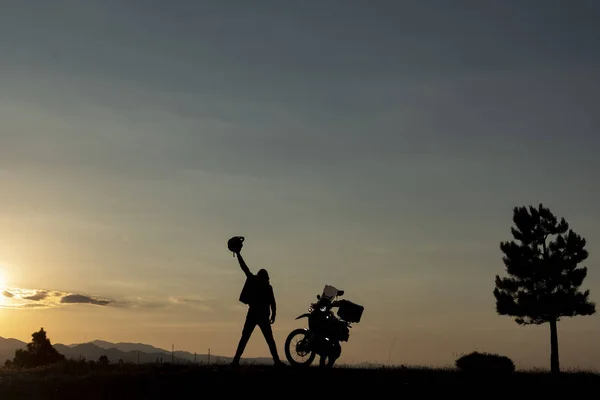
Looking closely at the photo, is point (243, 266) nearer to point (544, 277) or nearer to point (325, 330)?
point (325, 330)

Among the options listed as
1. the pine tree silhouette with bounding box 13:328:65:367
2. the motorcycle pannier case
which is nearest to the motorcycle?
the motorcycle pannier case

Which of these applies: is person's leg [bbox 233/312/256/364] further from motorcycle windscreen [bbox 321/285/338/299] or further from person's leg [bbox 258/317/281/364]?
motorcycle windscreen [bbox 321/285/338/299]

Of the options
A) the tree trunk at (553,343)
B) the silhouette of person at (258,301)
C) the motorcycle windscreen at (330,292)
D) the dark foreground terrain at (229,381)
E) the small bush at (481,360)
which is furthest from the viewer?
the tree trunk at (553,343)

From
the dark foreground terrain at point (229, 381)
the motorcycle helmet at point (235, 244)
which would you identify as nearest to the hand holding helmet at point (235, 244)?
the motorcycle helmet at point (235, 244)

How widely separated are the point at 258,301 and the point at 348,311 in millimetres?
2889

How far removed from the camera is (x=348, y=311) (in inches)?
882

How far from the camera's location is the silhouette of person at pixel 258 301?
21375mm

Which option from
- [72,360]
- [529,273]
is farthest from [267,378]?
[529,273]

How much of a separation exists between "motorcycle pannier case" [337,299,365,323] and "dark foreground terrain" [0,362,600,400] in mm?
1544

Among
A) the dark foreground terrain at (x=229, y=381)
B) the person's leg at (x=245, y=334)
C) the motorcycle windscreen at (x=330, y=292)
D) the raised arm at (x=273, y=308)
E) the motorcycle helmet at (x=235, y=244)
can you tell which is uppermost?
the motorcycle helmet at (x=235, y=244)

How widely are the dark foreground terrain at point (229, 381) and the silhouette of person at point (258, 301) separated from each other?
1197 millimetres

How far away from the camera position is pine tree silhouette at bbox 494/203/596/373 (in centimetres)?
4750

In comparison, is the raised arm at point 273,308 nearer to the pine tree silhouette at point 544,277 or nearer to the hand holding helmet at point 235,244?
the hand holding helmet at point 235,244

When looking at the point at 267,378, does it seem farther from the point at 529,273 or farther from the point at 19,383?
the point at 529,273
